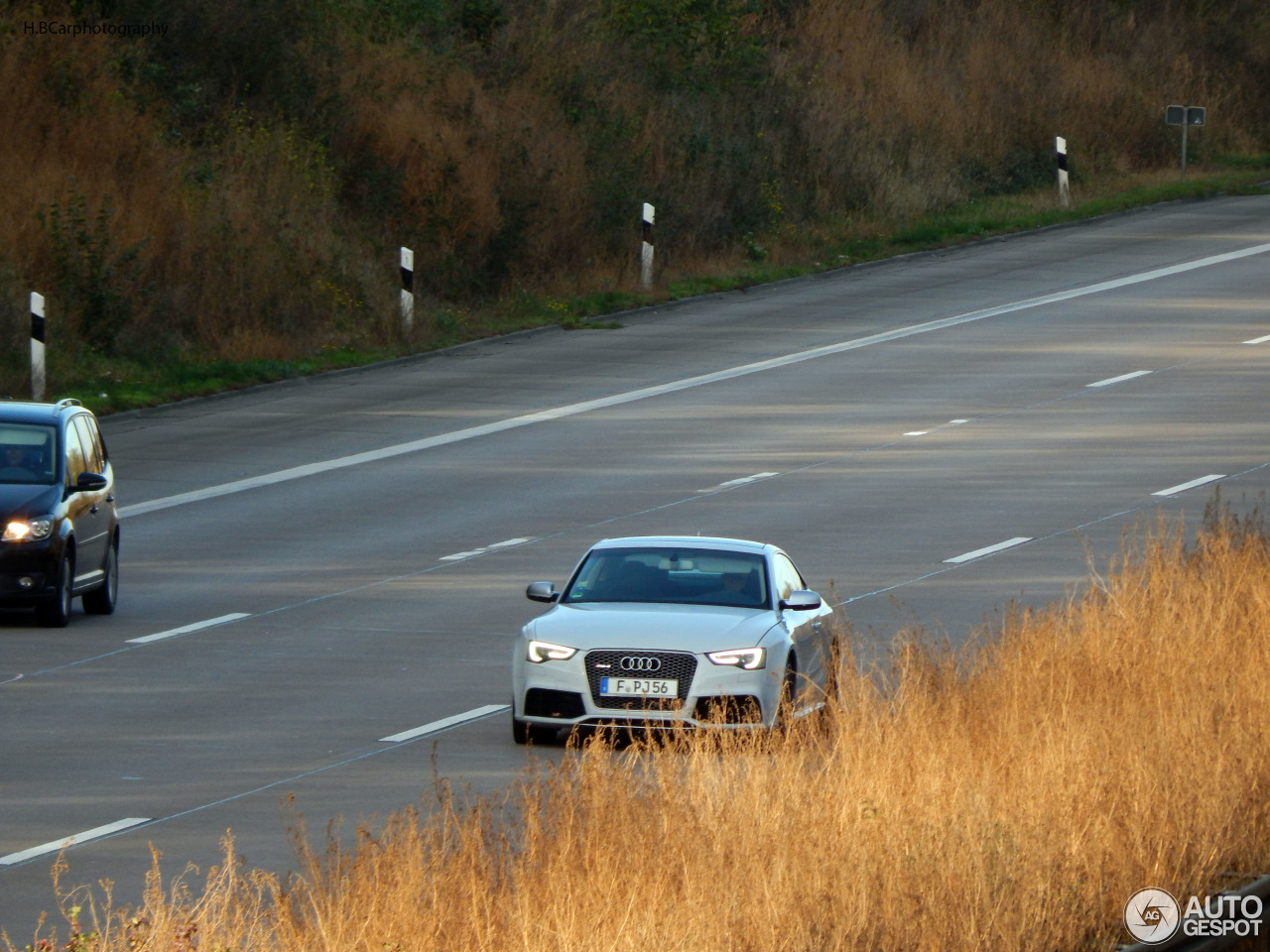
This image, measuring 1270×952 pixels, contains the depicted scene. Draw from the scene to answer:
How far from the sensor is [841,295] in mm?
40281

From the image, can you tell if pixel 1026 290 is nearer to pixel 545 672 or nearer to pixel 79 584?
pixel 79 584

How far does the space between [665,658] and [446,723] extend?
5.69ft

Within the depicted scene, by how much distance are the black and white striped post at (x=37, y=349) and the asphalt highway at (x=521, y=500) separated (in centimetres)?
100

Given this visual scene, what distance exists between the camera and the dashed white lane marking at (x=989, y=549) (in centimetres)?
2120

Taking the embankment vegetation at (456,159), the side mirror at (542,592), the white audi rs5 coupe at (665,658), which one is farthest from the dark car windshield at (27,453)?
the embankment vegetation at (456,159)

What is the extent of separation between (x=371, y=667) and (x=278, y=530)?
637 cm

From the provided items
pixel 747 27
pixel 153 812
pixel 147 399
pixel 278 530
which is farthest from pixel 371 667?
pixel 747 27

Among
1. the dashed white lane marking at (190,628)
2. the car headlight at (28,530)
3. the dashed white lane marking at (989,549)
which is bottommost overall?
the dashed white lane marking at (989,549)

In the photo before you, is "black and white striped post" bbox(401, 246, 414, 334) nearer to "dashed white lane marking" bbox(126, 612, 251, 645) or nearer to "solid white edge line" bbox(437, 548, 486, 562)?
"solid white edge line" bbox(437, 548, 486, 562)

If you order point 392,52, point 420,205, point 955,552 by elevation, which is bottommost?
point 955,552

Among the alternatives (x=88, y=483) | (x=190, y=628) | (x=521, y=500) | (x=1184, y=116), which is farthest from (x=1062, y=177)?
(x=190, y=628)

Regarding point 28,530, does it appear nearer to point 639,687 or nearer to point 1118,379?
point 639,687

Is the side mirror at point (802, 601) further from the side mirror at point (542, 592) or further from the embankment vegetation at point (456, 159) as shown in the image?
the embankment vegetation at point (456, 159)

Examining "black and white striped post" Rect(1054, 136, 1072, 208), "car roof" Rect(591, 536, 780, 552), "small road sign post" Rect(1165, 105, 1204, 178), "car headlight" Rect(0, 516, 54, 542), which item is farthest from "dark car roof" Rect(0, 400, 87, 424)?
"small road sign post" Rect(1165, 105, 1204, 178)
